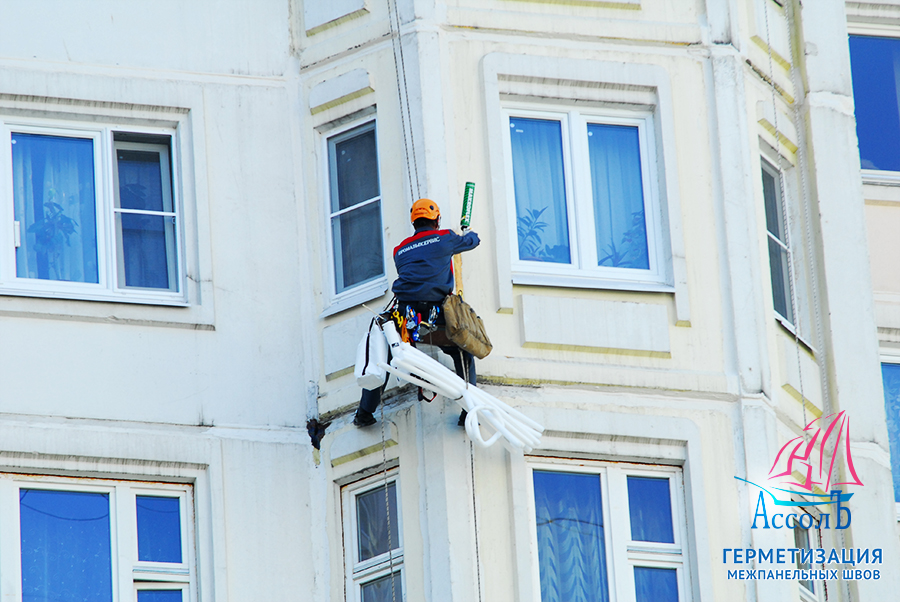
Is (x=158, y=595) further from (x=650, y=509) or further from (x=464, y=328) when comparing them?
(x=650, y=509)

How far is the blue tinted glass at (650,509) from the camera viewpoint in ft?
52.9

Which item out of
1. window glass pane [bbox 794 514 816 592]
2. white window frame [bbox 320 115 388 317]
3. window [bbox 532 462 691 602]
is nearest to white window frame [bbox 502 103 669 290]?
white window frame [bbox 320 115 388 317]

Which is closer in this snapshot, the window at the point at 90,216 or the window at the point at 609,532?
the window at the point at 609,532

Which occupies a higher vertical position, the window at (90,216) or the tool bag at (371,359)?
the window at (90,216)

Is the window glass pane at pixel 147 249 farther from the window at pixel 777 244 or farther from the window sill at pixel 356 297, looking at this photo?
the window at pixel 777 244

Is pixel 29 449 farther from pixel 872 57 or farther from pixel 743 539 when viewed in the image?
pixel 872 57

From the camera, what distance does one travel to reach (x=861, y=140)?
20188 millimetres

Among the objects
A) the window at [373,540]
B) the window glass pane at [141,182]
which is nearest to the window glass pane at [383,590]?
the window at [373,540]

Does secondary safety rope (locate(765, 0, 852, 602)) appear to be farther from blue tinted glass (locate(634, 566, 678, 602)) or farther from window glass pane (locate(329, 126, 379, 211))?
window glass pane (locate(329, 126, 379, 211))

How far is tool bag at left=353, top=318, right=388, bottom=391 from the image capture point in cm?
1567

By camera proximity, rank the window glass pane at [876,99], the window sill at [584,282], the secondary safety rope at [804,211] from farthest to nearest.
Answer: the window glass pane at [876,99], the secondary safety rope at [804,211], the window sill at [584,282]

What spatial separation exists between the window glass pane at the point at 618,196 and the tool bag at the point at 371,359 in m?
2.23

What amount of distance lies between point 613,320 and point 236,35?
14.2 ft

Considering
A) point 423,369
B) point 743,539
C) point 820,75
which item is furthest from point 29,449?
point 820,75
